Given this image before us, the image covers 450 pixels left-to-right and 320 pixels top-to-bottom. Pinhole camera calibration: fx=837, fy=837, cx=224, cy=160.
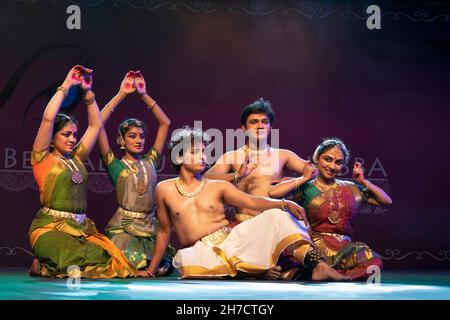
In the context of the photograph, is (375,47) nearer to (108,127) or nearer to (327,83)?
(327,83)

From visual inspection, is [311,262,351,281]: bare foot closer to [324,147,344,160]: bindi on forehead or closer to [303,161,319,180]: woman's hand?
[303,161,319,180]: woman's hand

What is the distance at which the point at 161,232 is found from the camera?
17.4ft

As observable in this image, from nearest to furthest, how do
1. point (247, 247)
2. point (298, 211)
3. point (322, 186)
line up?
point (298, 211), point (247, 247), point (322, 186)

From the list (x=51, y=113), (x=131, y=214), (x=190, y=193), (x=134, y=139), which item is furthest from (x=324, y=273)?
(x=51, y=113)

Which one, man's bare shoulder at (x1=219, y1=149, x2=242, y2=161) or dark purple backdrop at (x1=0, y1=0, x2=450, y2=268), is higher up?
dark purple backdrop at (x1=0, y1=0, x2=450, y2=268)

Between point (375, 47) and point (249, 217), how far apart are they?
1.96 metres

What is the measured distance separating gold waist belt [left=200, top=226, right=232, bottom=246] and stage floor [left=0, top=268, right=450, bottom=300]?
11.0 inches

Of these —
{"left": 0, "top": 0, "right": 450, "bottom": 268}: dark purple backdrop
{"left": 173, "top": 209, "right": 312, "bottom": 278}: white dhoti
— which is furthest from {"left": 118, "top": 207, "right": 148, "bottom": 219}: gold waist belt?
{"left": 0, "top": 0, "right": 450, "bottom": 268}: dark purple backdrop

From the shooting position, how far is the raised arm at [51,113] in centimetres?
526

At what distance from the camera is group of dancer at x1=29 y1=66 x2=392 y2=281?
5.14 m

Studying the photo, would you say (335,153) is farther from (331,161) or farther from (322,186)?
(322,186)

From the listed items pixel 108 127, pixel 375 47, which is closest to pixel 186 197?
pixel 108 127

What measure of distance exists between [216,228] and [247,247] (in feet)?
0.92

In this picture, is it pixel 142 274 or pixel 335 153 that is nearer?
pixel 142 274
